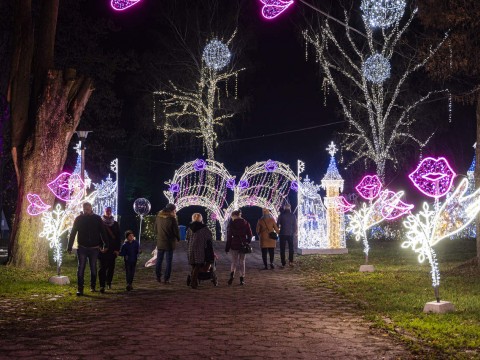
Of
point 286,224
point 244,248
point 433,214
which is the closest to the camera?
point 433,214

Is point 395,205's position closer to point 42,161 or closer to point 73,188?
point 42,161

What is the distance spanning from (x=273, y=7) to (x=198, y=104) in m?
19.9

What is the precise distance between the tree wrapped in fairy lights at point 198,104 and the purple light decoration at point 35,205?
18265 mm

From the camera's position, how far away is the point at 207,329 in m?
8.48

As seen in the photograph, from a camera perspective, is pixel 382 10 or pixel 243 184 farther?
pixel 243 184

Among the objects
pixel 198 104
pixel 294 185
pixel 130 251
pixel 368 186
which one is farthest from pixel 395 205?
pixel 198 104


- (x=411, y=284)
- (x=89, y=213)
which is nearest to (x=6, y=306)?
(x=89, y=213)

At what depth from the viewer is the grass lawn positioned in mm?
7781

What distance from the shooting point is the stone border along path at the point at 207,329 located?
714 cm

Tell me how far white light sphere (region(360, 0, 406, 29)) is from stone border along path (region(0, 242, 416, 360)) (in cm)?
1833

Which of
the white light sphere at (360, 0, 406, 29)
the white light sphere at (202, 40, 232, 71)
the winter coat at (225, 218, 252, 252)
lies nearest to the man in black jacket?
the winter coat at (225, 218, 252, 252)

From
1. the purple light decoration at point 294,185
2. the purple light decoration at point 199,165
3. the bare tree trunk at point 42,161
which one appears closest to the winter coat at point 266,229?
the bare tree trunk at point 42,161

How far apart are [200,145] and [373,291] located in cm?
2650

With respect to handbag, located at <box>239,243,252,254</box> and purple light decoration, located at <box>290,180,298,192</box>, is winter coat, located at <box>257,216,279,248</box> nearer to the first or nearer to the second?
handbag, located at <box>239,243,252,254</box>
